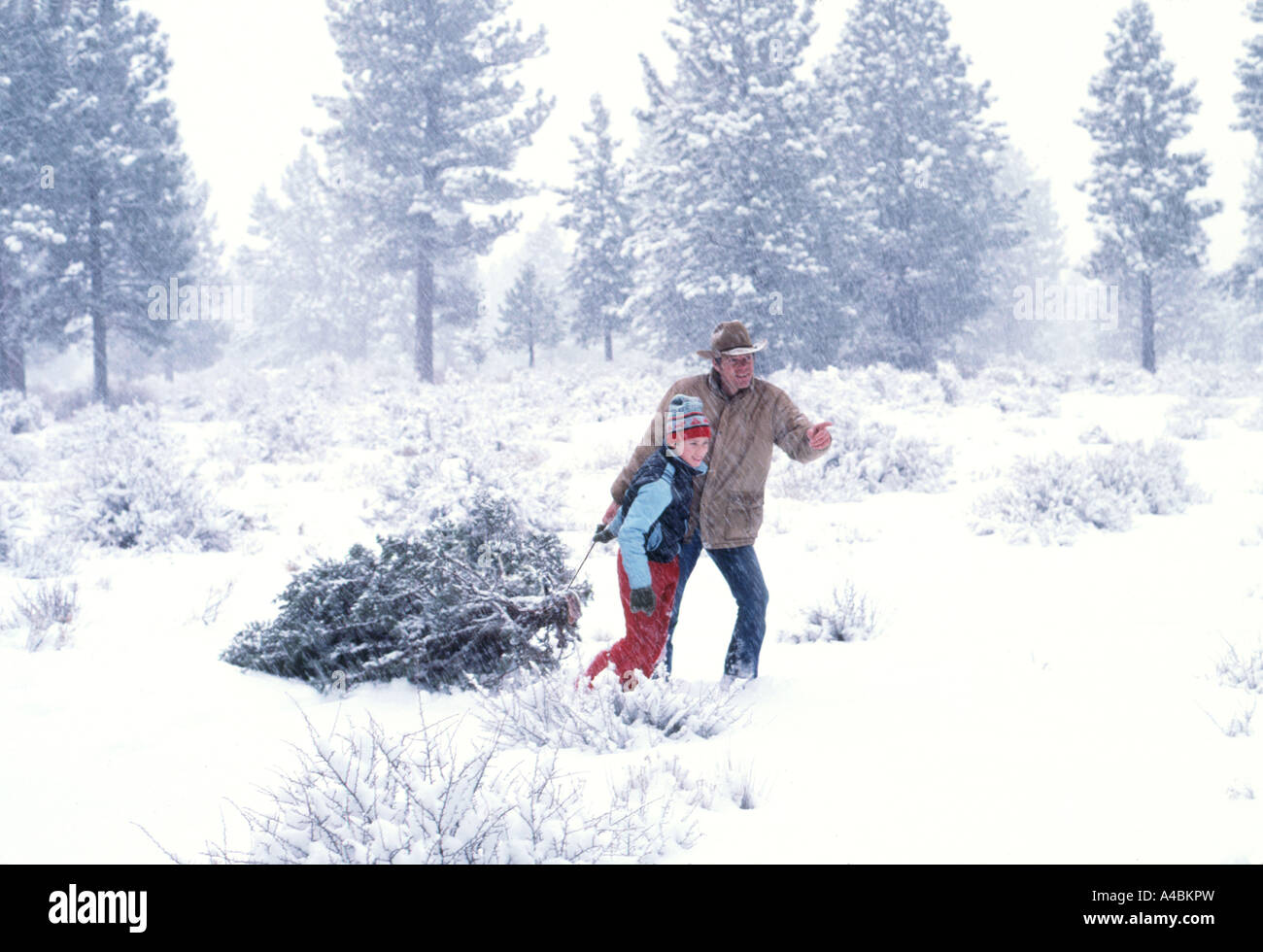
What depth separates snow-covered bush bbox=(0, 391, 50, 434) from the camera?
1725 cm

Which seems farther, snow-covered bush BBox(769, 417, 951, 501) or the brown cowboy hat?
snow-covered bush BBox(769, 417, 951, 501)

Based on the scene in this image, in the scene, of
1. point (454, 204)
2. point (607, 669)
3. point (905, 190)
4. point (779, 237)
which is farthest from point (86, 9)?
A: point (607, 669)

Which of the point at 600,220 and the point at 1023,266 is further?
the point at 1023,266

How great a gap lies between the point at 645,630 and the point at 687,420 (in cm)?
97

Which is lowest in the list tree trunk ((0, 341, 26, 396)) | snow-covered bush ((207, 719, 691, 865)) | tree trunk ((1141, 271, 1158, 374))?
snow-covered bush ((207, 719, 691, 865))

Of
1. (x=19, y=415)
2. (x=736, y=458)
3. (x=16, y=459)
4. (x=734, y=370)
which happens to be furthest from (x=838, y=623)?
(x=19, y=415)

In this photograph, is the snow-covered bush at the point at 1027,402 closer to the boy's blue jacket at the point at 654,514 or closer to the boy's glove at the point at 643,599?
the boy's blue jacket at the point at 654,514

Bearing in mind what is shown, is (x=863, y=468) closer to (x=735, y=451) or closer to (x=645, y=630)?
(x=735, y=451)

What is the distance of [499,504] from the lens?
249 inches

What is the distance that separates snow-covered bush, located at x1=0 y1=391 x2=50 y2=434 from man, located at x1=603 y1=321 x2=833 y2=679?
16786mm

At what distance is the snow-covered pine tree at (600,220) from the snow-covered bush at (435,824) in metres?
35.5

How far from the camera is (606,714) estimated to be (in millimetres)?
3910

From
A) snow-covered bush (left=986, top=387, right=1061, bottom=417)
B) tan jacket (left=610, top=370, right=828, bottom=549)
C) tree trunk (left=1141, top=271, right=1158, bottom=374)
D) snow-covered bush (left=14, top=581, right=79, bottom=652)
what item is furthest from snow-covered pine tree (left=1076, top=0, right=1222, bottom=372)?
snow-covered bush (left=14, top=581, right=79, bottom=652)

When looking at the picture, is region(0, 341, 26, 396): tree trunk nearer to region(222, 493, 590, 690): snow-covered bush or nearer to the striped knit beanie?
region(222, 493, 590, 690): snow-covered bush
